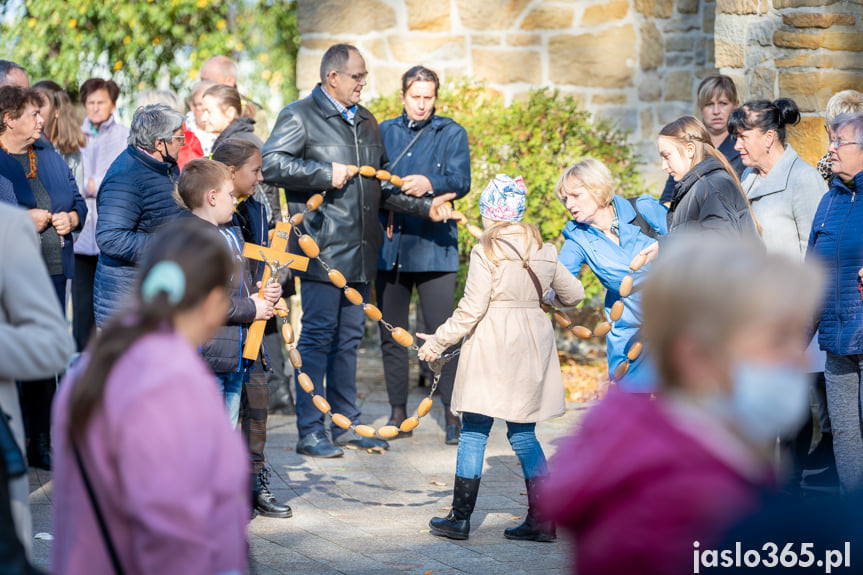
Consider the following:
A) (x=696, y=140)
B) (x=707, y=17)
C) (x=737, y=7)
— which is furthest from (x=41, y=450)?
(x=707, y=17)

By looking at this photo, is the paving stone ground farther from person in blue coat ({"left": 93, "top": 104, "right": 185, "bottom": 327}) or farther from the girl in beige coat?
person in blue coat ({"left": 93, "top": 104, "right": 185, "bottom": 327})

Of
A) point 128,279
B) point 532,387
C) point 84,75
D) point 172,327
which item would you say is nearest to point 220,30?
point 84,75

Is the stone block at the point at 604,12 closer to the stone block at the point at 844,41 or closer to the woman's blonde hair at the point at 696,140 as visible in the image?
the stone block at the point at 844,41

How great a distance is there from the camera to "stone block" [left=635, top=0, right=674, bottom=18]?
10125mm

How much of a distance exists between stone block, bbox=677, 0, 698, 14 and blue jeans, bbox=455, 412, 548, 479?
661 centimetres

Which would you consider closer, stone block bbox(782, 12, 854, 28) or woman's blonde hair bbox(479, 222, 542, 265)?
woman's blonde hair bbox(479, 222, 542, 265)

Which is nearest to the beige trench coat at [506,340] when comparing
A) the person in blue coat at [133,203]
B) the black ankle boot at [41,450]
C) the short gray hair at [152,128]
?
the person in blue coat at [133,203]

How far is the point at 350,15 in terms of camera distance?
9.90 m

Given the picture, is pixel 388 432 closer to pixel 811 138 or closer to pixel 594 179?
pixel 594 179

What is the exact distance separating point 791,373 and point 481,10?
8.53m

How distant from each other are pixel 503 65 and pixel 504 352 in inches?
225

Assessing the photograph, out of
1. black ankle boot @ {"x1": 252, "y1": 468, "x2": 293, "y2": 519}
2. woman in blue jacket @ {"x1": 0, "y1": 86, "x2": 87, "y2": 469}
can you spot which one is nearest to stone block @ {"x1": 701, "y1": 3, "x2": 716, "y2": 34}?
woman in blue jacket @ {"x1": 0, "y1": 86, "x2": 87, "y2": 469}

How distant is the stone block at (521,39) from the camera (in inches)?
395

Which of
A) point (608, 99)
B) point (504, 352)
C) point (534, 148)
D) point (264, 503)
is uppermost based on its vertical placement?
point (608, 99)
